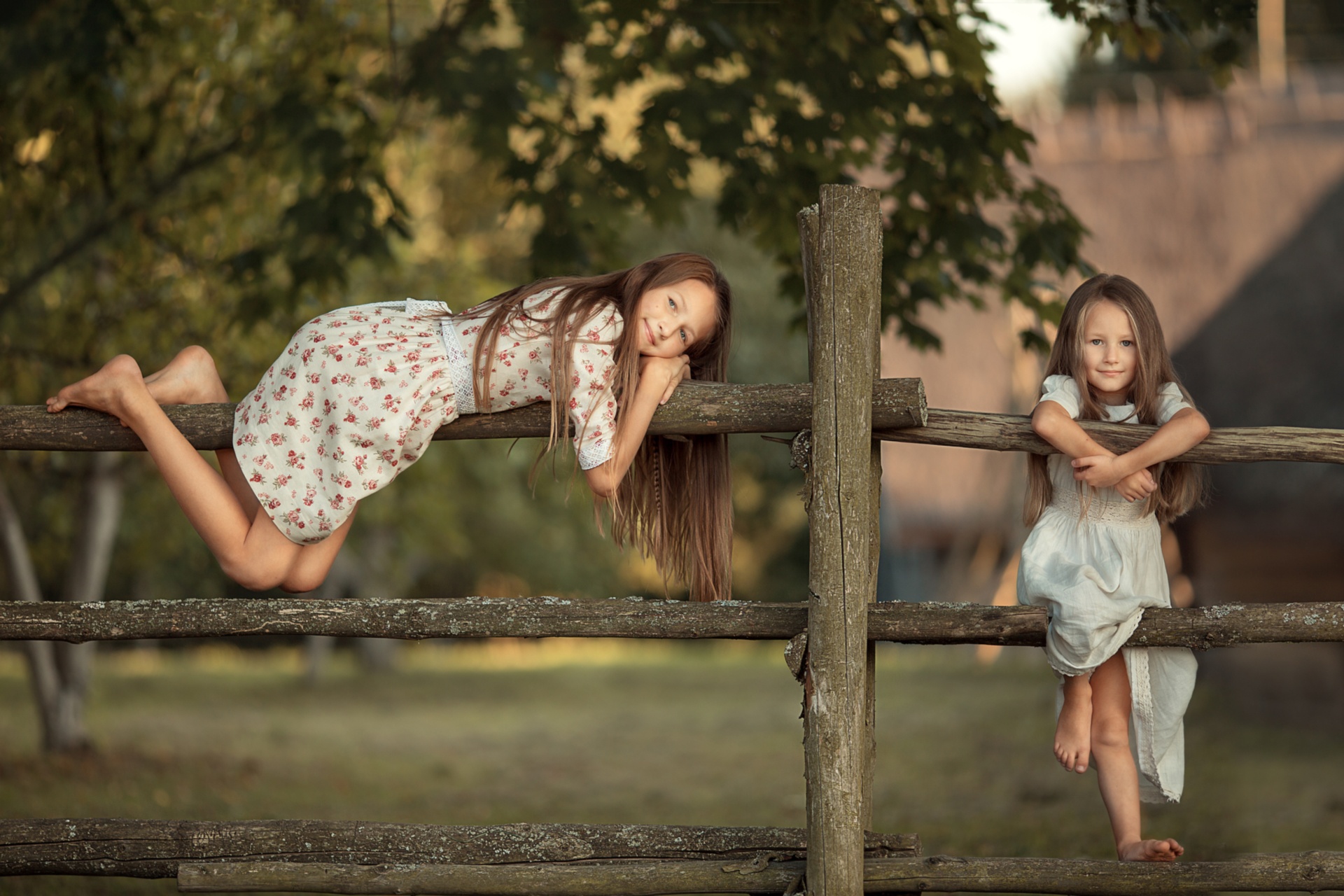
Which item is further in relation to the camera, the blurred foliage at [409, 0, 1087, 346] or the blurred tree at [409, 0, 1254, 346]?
the blurred foliage at [409, 0, 1087, 346]

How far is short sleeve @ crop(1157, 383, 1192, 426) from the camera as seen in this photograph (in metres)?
3.11

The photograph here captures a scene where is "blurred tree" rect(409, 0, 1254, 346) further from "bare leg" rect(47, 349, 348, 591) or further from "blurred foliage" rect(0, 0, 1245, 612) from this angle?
"bare leg" rect(47, 349, 348, 591)

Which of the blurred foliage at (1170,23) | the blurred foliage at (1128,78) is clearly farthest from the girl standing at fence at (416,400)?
the blurred foliage at (1128,78)

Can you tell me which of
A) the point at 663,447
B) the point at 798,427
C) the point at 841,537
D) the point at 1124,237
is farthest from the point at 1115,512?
the point at 1124,237

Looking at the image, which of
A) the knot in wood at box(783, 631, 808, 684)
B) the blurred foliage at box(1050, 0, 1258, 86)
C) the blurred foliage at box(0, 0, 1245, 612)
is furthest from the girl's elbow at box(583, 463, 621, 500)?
the blurred foliage at box(1050, 0, 1258, 86)

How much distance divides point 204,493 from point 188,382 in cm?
41

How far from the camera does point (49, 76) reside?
635 centimetres

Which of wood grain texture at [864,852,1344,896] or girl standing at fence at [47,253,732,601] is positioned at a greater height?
girl standing at fence at [47,253,732,601]

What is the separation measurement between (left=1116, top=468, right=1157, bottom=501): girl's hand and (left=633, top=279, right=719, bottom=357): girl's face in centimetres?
112

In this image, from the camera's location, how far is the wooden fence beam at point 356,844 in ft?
10.6

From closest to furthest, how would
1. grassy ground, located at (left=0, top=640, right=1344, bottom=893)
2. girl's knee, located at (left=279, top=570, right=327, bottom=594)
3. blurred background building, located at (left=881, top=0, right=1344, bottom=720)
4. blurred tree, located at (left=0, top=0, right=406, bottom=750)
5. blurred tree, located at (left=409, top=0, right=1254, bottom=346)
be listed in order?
girl's knee, located at (left=279, top=570, right=327, bottom=594)
blurred tree, located at (left=409, top=0, right=1254, bottom=346)
blurred tree, located at (left=0, top=0, right=406, bottom=750)
grassy ground, located at (left=0, top=640, right=1344, bottom=893)
blurred background building, located at (left=881, top=0, right=1344, bottom=720)

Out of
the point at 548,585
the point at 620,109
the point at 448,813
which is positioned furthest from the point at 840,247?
the point at 548,585

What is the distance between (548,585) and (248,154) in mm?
10961

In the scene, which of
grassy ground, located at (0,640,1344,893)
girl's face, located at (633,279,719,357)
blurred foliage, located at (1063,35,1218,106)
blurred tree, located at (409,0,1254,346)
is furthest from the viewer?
blurred foliage, located at (1063,35,1218,106)
